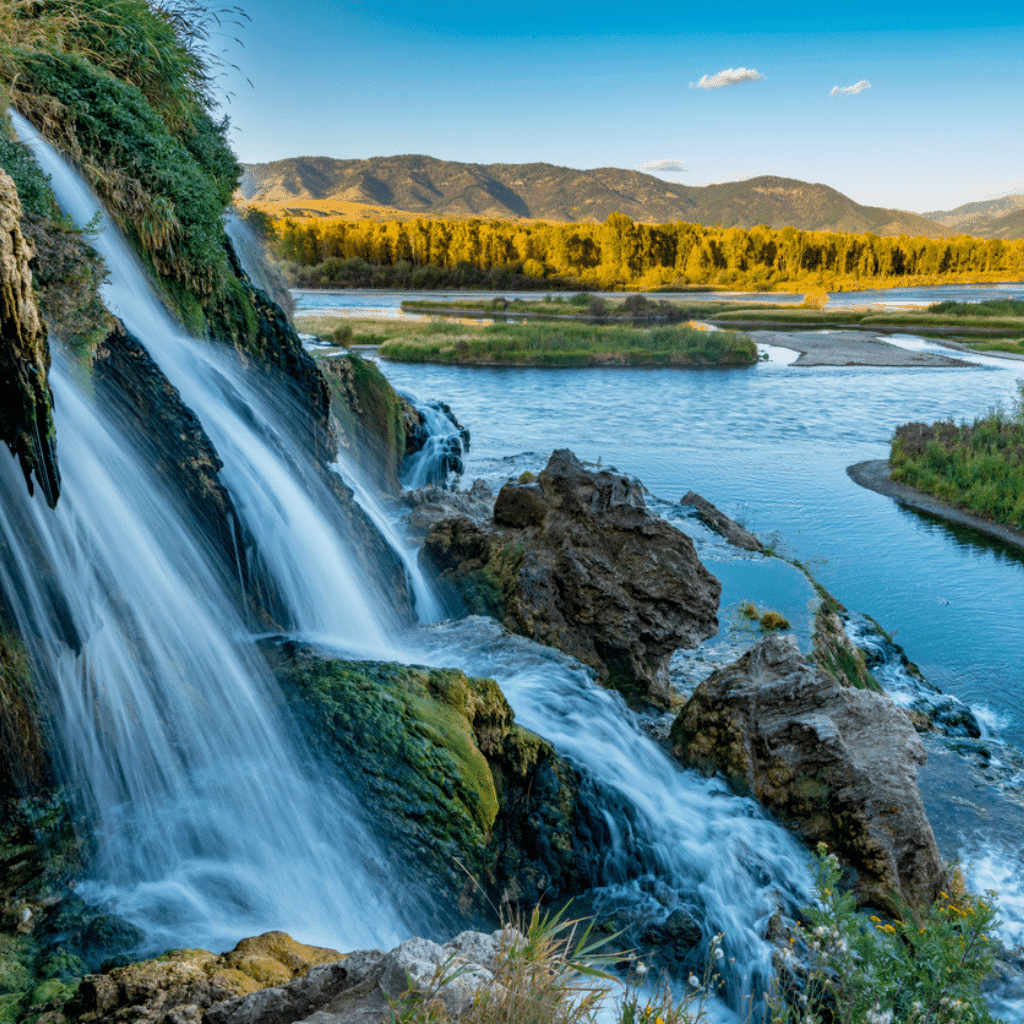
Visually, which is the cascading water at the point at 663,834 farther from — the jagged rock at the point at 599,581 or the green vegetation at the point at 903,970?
the green vegetation at the point at 903,970

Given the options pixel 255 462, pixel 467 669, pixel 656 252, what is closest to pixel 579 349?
pixel 255 462

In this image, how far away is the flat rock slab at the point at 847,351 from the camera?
46.1m

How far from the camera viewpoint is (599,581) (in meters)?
8.61

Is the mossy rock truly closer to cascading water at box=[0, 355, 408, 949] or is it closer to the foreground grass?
cascading water at box=[0, 355, 408, 949]

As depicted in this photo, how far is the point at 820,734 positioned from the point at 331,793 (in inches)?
A: 161

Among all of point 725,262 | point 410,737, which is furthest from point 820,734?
point 725,262

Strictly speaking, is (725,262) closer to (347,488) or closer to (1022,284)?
(1022,284)

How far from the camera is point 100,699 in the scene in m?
4.56

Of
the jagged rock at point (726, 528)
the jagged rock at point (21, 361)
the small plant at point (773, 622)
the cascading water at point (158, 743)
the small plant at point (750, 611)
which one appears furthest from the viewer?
the jagged rock at point (726, 528)

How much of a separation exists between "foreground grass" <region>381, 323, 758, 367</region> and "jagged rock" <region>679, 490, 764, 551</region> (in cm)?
3006

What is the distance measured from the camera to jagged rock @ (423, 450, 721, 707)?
8.32 metres

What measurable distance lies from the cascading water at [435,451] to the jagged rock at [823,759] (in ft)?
36.4

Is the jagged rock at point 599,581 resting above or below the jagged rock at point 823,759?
above

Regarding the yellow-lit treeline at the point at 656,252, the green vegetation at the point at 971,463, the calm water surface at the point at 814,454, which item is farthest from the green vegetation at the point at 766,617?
the yellow-lit treeline at the point at 656,252
